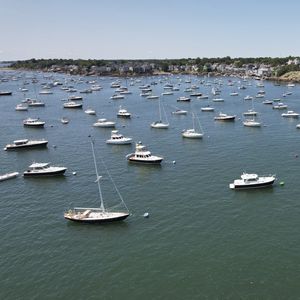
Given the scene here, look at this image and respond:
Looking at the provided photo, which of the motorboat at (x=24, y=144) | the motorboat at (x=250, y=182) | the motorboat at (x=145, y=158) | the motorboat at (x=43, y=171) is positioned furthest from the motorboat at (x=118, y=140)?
the motorboat at (x=250, y=182)

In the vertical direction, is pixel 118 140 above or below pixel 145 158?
below

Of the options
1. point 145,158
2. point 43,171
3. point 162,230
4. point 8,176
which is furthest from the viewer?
point 145,158

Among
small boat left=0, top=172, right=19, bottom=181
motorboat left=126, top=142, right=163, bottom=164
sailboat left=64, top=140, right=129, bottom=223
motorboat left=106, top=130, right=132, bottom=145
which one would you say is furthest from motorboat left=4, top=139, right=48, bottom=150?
sailboat left=64, top=140, right=129, bottom=223

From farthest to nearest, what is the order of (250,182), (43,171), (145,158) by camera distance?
(145,158)
(43,171)
(250,182)

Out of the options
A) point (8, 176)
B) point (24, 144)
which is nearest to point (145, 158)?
point (8, 176)

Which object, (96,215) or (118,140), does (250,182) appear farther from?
(118,140)

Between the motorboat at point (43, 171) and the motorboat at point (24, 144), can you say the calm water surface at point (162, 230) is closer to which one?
the motorboat at point (43, 171)

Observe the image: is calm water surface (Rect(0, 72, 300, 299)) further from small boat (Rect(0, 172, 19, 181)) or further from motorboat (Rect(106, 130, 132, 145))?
motorboat (Rect(106, 130, 132, 145))

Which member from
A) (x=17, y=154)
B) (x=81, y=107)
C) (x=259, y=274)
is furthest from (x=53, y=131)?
(x=259, y=274)

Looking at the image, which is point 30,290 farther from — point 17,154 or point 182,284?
point 17,154
